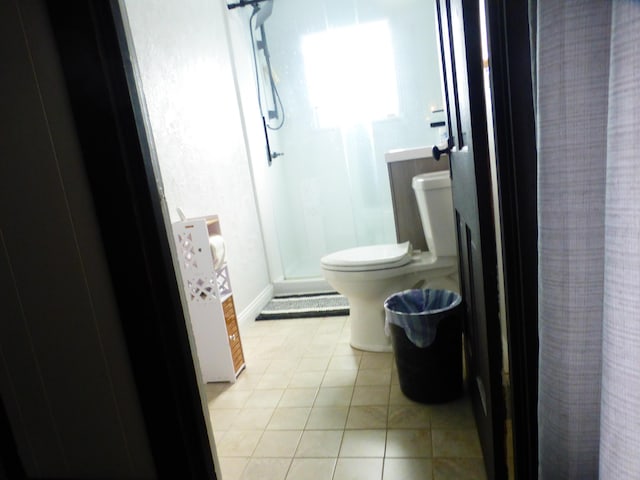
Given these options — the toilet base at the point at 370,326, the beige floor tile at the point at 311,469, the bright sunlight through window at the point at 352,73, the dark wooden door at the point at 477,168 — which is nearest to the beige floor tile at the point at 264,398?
the beige floor tile at the point at 311,469

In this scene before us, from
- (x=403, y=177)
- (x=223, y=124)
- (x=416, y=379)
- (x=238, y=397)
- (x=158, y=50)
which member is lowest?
(x=238, y=397)

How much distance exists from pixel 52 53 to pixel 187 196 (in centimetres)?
111

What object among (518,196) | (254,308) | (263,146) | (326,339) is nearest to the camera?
(518,196)

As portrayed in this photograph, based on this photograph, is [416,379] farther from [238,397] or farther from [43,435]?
[43,435]

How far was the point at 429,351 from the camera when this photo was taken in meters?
1.36

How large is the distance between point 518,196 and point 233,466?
1166 millimetres

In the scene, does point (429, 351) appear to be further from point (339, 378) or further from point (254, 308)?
point (254, 308)

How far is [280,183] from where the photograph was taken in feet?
10.0

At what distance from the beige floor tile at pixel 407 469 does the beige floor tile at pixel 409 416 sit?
0.16m

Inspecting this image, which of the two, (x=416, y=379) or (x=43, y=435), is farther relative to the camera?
(x=416, y=379)

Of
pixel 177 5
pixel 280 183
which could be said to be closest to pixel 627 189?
pixel 177 5

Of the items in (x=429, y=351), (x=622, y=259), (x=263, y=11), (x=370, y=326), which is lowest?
(x=370, y=326)

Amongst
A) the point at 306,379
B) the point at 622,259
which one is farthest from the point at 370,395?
the point at 622,259

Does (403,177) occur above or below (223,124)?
below
